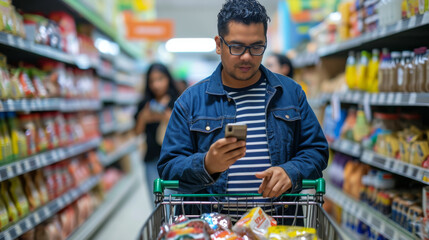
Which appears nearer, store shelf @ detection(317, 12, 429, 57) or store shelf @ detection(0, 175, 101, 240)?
store shelf @ detection(317, 12, 429, 57)

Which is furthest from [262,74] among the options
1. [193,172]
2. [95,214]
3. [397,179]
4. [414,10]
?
[95,214]

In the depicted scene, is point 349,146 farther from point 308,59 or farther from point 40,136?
→ point 40,136

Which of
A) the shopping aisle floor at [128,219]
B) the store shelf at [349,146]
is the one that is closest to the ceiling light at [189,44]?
the shopping aisle floor at [128,219]

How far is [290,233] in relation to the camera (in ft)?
3.95

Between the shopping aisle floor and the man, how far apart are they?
2371 millimetres

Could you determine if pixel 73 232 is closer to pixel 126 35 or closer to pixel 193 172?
pixel 193 172

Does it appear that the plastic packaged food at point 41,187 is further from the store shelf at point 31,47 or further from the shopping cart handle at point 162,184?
the shopping cart handle at point 162,184

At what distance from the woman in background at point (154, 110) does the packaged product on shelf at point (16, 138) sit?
3.94ft

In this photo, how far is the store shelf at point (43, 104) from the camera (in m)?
2.42

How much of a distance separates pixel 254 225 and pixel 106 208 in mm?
3659

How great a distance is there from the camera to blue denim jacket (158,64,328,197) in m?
1.48

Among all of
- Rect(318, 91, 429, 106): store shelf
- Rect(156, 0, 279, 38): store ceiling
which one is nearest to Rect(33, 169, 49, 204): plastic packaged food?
Rect(318, 91, 429, 106): store shelf

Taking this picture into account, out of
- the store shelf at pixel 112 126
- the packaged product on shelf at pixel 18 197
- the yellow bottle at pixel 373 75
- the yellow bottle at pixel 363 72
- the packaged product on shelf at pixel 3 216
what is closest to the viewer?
the packaged product on shelf at pixel 3 216

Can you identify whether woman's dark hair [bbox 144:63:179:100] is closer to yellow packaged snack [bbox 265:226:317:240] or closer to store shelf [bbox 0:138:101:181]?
store shelf [bbox 0:138:101:181]
